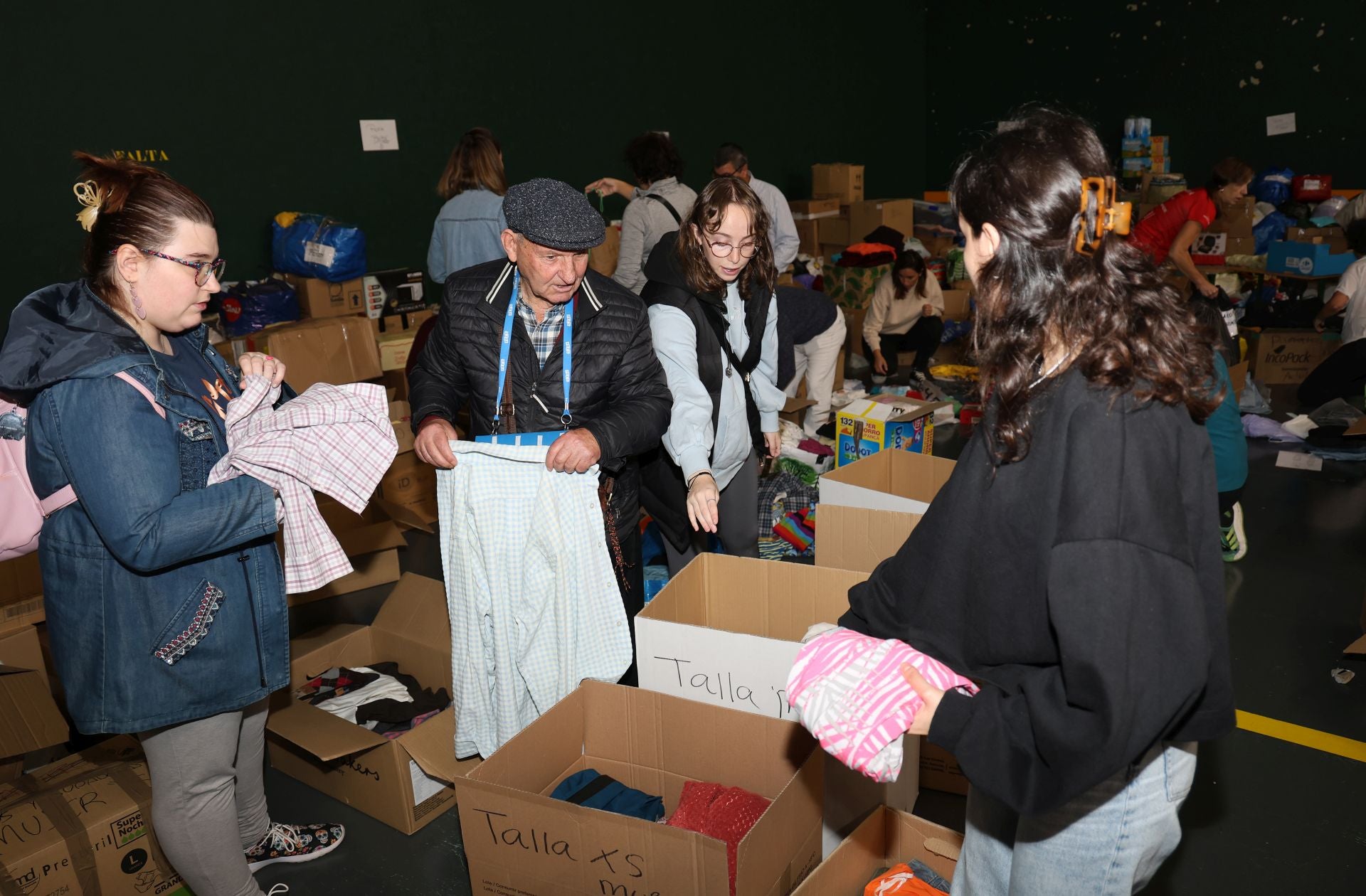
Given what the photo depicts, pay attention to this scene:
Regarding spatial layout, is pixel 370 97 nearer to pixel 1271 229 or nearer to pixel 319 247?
pixel 319 247

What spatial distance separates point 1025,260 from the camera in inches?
44.4

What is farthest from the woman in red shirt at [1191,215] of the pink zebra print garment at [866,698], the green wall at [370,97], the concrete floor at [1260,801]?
the pink zebra print garment at [866,698]

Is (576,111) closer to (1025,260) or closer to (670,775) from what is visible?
(670,775)

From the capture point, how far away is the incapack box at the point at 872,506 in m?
2.55

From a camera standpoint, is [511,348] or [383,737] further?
[383,737]

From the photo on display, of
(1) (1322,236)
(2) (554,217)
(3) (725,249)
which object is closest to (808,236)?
(1) (1322,236)

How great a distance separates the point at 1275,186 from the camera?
812 cm

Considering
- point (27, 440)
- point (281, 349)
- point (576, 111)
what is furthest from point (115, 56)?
point (27, 440)

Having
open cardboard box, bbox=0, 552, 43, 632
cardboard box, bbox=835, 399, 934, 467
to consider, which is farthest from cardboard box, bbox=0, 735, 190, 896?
cardboard box, bbox=835, 399, 934, 467

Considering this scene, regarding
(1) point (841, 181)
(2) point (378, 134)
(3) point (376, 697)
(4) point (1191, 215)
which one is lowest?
(3) point (376, 697)

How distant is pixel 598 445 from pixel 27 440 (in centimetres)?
108

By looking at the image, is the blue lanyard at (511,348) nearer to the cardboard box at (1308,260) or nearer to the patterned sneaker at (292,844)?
the patterned sneaker at (292,844)

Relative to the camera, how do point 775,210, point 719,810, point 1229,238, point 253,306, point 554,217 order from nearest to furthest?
point 719,810 → point 554,217 → point 253,306 → point 775,210 → point 1229,238

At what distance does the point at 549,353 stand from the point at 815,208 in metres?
6.20
